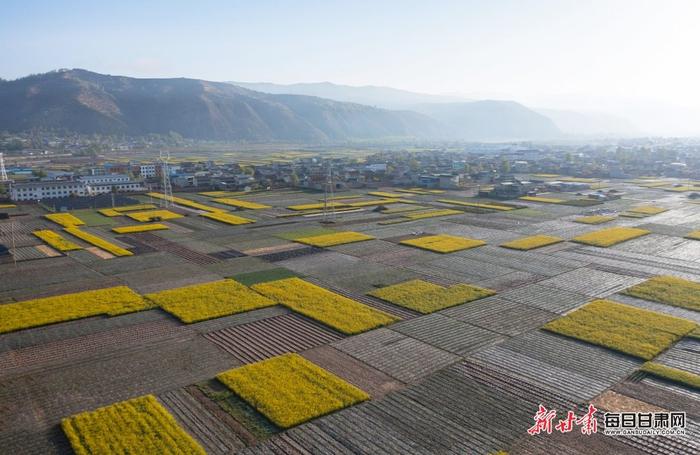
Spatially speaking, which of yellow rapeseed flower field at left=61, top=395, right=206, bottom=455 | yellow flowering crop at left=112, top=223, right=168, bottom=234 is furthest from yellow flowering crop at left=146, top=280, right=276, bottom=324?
yellow flowering crop at left=112, top=223, right=168, bottom=234

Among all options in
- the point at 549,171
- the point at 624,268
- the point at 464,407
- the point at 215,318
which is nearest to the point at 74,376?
the point at 215,318

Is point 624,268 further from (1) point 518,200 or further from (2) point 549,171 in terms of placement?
(2) point 549,171

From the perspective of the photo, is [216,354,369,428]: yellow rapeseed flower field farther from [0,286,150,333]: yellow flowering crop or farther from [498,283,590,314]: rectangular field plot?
[498,283,590,314]: rectangular field plot

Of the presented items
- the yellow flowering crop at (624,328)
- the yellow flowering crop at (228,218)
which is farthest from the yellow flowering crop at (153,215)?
the yellow flowering crop at (624,328)

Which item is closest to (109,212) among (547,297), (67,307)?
(67,307)

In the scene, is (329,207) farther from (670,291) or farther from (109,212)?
(670,291)

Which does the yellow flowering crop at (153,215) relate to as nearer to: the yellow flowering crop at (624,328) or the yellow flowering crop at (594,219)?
the yellow flowering crop at (624,328)

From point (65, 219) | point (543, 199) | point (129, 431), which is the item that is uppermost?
point (543, 199)
